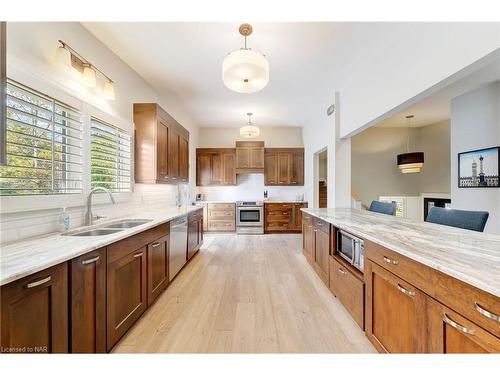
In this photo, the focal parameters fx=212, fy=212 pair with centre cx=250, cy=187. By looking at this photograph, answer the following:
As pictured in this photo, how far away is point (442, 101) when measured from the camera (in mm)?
4145

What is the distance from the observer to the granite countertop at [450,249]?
863 millimetres

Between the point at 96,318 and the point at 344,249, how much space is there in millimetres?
2163

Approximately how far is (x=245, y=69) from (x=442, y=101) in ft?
14.7

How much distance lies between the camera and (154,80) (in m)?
3.35

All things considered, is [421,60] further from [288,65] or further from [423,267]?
[423,267]

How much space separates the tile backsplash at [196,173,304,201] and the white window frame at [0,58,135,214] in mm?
3752

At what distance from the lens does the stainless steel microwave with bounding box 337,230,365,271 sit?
1845 millimetres

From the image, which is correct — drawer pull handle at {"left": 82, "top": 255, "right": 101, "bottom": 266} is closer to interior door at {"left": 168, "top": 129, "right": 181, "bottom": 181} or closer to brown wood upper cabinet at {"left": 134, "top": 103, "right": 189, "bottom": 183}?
brown wood upper cabinet at {"left": 134, "top": 103, "right": 189, "bottom": 183}

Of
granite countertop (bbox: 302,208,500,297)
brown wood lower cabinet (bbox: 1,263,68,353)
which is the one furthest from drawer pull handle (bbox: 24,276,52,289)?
granite countertop (bbox: 302,208,500,297)

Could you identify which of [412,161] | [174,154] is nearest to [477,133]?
[412,161]

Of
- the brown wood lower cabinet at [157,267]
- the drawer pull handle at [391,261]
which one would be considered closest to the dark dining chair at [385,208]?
the drawer pull handle at [391,261]

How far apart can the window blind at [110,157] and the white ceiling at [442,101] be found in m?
3.66

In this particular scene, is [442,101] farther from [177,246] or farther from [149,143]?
[177,246]

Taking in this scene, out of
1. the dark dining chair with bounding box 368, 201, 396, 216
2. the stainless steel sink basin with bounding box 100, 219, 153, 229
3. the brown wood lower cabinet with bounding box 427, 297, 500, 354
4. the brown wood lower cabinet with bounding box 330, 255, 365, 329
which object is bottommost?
the brown wood lower cabinet with bounding box 330, 255, 365, 329
